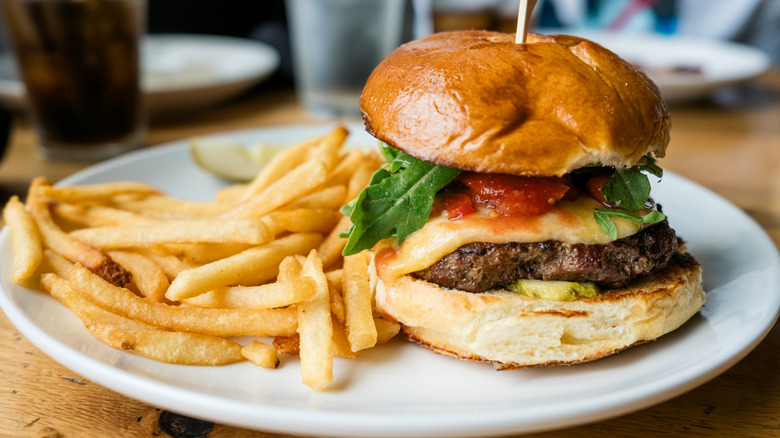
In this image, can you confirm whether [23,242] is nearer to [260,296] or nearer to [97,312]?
[97,312]

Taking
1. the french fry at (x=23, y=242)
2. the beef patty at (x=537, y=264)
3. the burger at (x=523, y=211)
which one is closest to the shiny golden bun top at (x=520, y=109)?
the burger at (x=523, y=211)

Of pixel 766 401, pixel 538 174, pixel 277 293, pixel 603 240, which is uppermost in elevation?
pixel 538 174

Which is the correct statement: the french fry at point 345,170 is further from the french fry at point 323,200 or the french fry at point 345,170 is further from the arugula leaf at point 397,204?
the arugula leaf at point 397,204

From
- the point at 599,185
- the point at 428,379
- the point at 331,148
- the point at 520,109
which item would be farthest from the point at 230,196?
the point at 599,185

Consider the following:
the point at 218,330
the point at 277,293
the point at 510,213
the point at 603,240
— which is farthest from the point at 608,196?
the point at 218,330

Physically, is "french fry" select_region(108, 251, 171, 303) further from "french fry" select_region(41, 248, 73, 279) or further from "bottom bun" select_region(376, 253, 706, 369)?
"bottom bun" select_region(376, 253, 706, 369)

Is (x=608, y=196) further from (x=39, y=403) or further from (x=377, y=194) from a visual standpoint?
(x=39, y=403)
